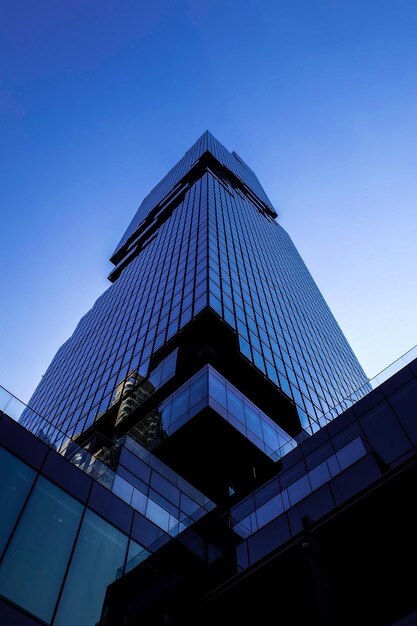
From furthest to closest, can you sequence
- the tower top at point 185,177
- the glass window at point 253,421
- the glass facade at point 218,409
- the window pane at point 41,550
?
the tower top at point 185,177 < the glass window at point 253,421 < the glass facade at point 218,409 < the window pane at point 41,550

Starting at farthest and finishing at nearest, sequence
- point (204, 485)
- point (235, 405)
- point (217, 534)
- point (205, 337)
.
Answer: point (205, 337) → point (235, 405) → point (204, 485) → point (217, 534)

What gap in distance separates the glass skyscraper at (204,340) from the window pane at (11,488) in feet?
13.1

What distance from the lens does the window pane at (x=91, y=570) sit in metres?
15.5

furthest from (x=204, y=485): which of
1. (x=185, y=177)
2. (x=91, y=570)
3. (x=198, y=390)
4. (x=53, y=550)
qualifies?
(x=185, y=177)

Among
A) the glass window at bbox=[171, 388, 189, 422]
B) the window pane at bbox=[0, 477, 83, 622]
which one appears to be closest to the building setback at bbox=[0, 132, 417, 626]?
the window pane at bbox=[0, 477, 83, 622]

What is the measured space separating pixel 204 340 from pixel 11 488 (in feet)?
93.9

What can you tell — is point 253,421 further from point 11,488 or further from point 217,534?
point 11,488

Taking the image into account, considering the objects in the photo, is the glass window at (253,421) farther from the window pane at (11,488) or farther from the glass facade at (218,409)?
the window pane at (11,488)

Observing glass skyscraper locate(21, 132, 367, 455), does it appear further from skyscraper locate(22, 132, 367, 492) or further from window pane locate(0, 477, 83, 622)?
window pane locate(0, 477, 83, 622)

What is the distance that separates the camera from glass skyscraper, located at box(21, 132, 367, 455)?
4288 cm

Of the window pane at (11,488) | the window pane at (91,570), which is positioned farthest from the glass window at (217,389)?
the window pane at (11,488)

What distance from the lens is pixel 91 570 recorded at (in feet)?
55.8

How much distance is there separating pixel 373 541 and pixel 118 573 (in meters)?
8.67

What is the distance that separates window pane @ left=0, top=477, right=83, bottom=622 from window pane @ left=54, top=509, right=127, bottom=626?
1.31ft
